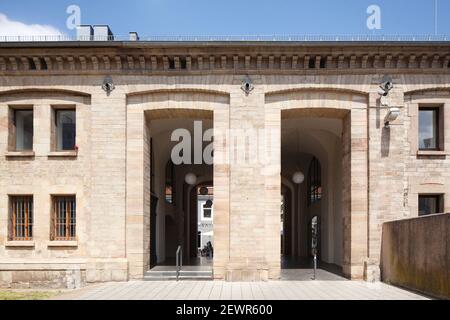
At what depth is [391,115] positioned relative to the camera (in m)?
14.8

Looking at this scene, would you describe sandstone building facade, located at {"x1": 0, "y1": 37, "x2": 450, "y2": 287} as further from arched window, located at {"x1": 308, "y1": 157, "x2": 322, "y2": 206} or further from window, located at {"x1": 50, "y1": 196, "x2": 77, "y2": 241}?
arched window, located at {"x1": 308, "y1": 157, "x2": 322, "y2": 206}

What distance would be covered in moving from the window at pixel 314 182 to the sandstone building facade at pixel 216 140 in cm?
815

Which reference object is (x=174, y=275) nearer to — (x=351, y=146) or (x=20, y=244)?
(x=20, y=244)

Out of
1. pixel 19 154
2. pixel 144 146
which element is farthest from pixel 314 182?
pixel 19 154

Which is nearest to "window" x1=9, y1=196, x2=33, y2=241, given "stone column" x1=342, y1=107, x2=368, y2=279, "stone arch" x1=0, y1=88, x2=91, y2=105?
"stone arch" x1=0, y1=88, x2=91, y2=105

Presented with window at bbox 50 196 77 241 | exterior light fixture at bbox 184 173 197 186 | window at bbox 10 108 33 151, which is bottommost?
window at bbox 50 196 77 241

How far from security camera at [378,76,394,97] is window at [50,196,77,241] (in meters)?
11.1

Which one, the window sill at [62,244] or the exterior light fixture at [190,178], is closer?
the window sill at [62,244]

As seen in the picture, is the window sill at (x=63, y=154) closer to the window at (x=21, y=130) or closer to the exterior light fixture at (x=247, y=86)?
the window at (x=21, y=130)

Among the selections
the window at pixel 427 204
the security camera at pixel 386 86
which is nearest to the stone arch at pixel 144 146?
the security camera at pixel 386 86

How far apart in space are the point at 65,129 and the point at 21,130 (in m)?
1.67

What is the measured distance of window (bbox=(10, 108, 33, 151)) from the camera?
16.2 m

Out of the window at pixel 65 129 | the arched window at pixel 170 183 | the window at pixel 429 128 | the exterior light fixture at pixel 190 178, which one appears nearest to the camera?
the window at pixel 429 128

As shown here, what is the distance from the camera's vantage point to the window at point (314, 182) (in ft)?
79.4
